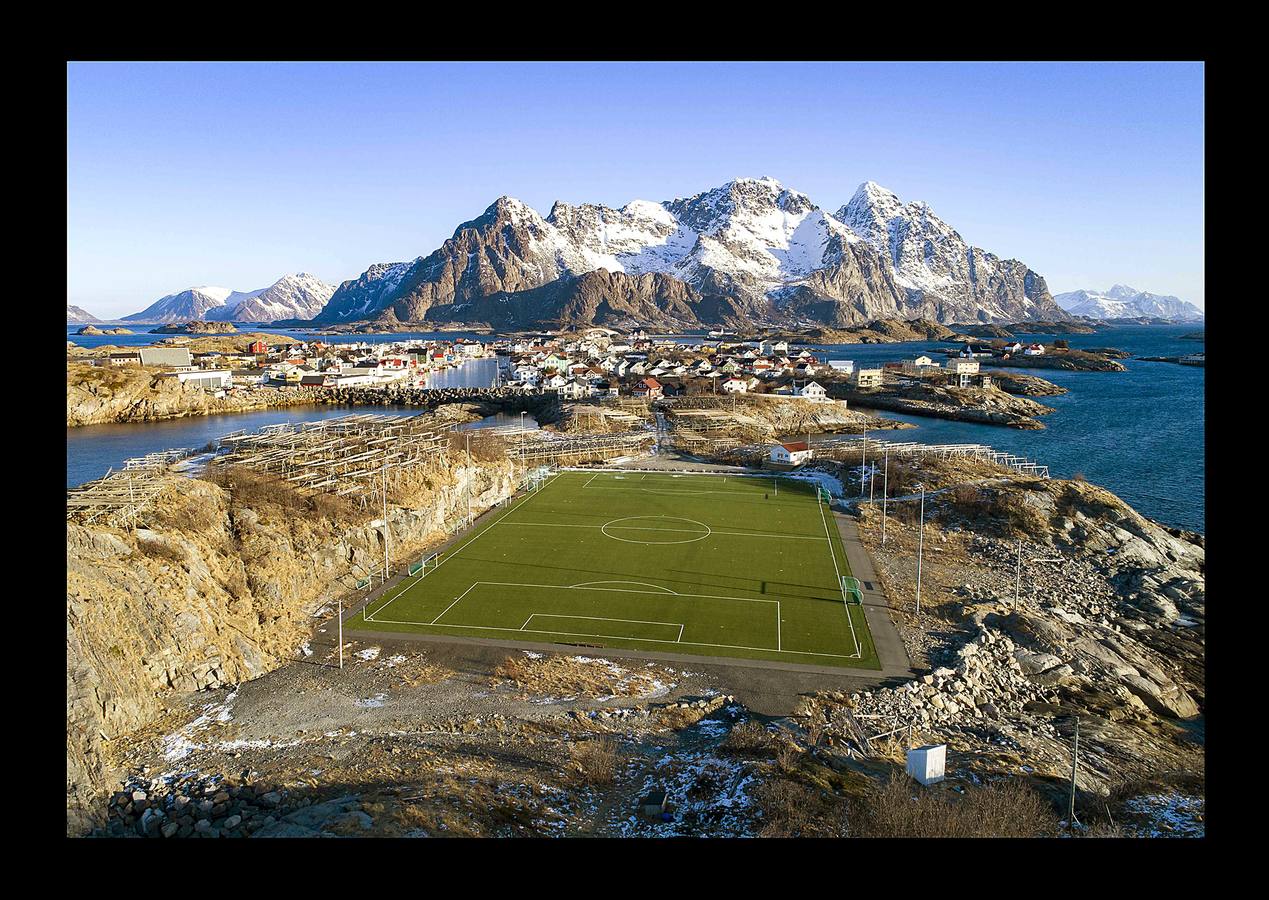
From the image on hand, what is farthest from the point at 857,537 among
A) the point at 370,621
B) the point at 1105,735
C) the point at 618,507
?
the point at 370,621

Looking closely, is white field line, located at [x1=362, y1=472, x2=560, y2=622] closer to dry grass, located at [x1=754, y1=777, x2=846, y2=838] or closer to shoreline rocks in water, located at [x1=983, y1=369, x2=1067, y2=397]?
dry grass, located at [x1=754, y1=777, x2=846, y2=838]

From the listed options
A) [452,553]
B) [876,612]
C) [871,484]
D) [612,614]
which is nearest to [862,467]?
[871,484]

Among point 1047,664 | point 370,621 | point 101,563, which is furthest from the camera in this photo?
point 370,621

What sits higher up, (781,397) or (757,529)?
(781,397)

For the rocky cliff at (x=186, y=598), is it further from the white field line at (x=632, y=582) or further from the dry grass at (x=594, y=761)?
the dry grass at (x=594, y=761)

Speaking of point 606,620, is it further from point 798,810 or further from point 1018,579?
point 1018,579

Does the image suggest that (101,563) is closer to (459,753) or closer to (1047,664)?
(459,753)

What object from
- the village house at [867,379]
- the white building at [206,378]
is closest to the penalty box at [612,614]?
the white building at [206,378]

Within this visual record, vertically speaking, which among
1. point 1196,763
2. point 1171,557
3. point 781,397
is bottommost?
point 1196,763
